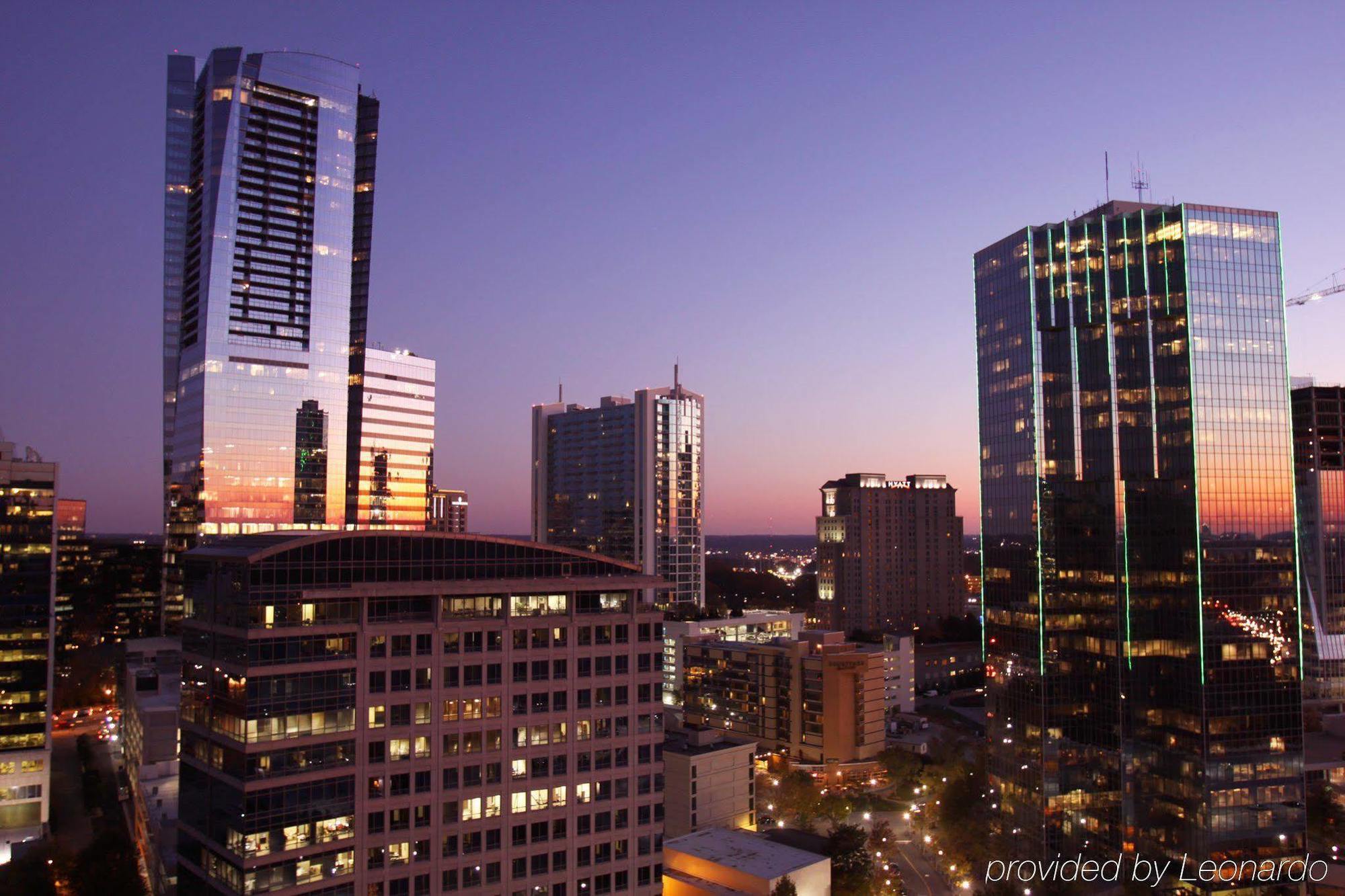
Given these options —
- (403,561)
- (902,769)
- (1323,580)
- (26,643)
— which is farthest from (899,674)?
(26,643)

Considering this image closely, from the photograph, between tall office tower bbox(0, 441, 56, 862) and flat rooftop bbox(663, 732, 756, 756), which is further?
tall office tower bbox(0, 441, 56, 862)

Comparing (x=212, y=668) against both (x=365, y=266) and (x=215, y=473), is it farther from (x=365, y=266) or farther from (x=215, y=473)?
(x=365, y=266)

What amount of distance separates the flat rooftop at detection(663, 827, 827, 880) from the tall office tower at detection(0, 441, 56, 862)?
68.2m

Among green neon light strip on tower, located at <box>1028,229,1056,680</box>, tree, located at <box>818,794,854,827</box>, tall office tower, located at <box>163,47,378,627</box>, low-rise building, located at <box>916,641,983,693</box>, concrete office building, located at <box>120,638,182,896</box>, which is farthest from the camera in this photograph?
low-rise building, located at <box>916,641,983,693</box>

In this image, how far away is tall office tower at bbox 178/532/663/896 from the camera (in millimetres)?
54281

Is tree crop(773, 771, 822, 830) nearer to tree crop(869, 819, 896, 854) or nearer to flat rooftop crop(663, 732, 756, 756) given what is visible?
tree crop(869, 819, 896, 854)

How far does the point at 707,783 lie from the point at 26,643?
73794 mm

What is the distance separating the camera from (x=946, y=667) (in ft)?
634

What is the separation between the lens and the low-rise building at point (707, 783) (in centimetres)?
8519

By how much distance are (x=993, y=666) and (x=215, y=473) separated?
111591mm

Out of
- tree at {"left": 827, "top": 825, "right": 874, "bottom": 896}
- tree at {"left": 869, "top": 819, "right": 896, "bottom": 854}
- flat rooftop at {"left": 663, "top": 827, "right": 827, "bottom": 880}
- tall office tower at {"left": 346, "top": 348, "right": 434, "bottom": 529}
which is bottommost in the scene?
tree at {"left": 869, "top": 819, "right": 896, "bottom": 854}

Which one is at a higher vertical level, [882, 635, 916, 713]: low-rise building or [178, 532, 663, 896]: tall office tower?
[178, 532, 663, 896]: tall office tower

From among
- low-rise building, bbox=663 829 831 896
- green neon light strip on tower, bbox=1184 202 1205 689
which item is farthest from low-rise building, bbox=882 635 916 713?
low-rise building, bbox=663 829 831 896

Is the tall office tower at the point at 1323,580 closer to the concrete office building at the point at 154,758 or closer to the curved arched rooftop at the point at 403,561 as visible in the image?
the curved arched rooftop at the point at 403,561
